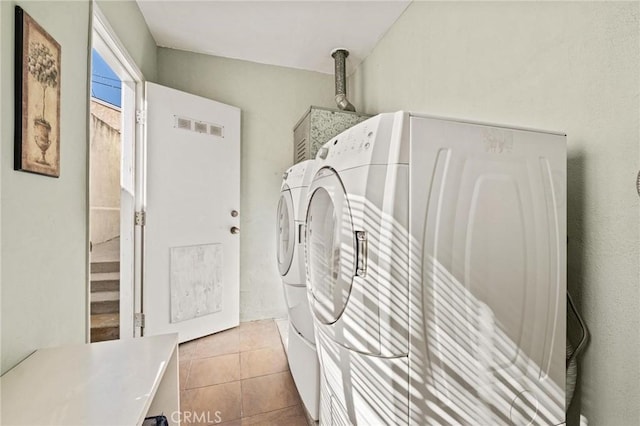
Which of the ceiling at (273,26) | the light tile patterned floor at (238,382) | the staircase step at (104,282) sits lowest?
the light tile patterned floor at (238,382)

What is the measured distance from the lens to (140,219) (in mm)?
2166

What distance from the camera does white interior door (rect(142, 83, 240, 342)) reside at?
222cm

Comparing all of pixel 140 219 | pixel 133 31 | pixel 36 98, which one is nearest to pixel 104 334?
pixel 140 219

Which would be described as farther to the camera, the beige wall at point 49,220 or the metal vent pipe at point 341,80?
the metal vent pipe at point 341,80

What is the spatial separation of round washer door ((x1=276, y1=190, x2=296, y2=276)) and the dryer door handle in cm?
84

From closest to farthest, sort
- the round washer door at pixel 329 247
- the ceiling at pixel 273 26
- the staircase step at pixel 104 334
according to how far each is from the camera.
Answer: the round washer door at pixel 329 247 < the ceiling at pixel 273 26 < the staircase step at pixel 104 334

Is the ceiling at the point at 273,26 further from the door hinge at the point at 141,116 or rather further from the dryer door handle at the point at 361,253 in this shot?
the dryer door handle at the point at 361,253

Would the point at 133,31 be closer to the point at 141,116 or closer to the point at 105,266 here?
the point at 141,116

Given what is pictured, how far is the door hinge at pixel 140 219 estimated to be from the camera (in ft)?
7.09

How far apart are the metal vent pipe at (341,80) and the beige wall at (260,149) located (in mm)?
468

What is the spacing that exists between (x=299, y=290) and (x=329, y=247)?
2.08 feet

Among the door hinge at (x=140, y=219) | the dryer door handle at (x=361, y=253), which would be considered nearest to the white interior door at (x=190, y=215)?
the door hinge at (x=140, y=219)

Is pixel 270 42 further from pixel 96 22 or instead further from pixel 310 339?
pixel 310 339

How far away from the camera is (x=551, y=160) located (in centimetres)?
92
